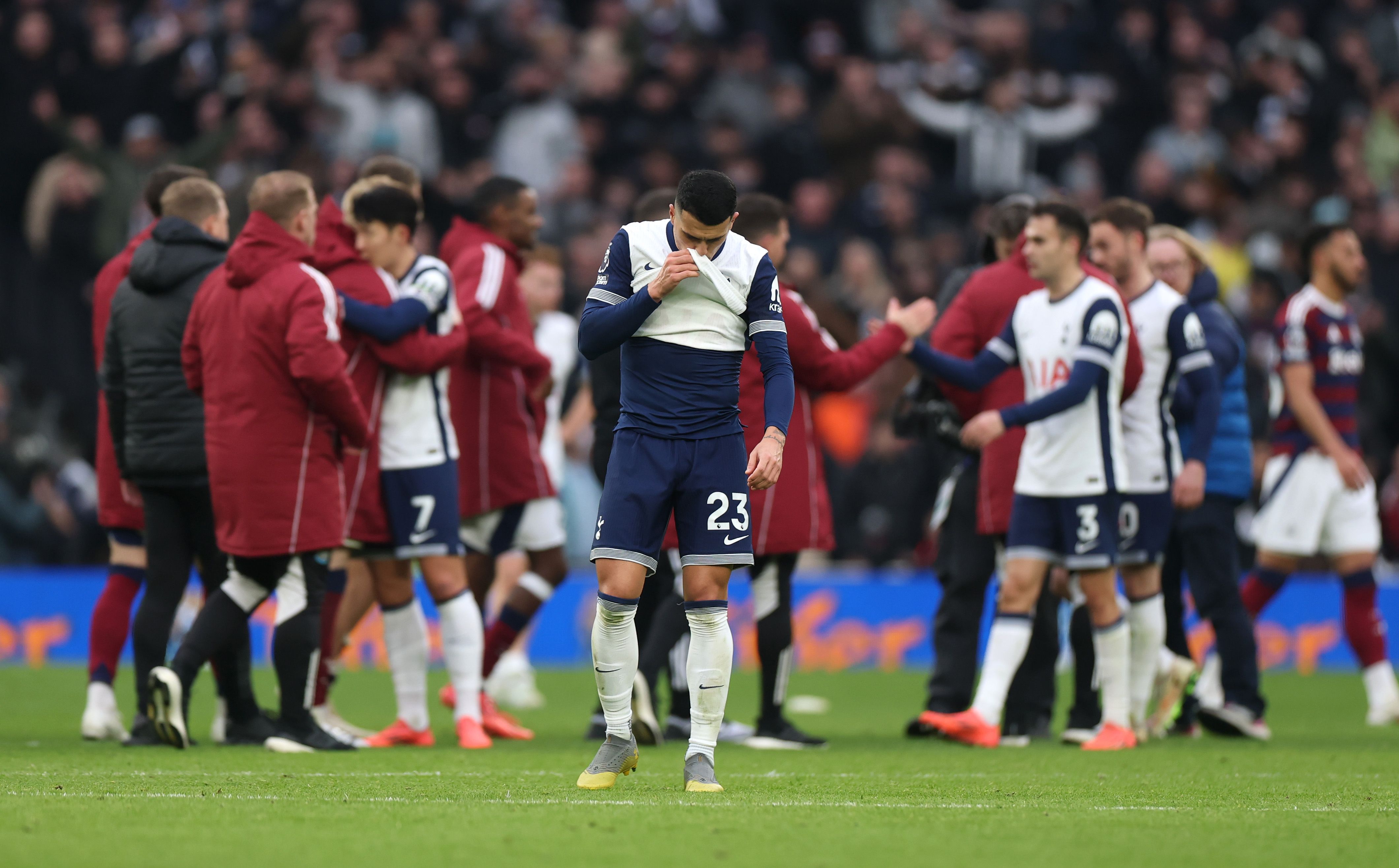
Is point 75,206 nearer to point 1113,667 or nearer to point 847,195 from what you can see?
point 847,195

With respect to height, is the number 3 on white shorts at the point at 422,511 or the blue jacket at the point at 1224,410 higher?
the blue jacket at the point at 1224,410

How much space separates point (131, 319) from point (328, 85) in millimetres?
9313

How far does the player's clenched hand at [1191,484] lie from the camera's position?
8312 millimetres

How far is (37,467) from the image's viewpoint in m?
15.0

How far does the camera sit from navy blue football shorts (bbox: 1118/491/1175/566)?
821cm

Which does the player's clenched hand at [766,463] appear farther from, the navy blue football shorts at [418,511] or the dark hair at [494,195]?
the dark hair at [494,195]

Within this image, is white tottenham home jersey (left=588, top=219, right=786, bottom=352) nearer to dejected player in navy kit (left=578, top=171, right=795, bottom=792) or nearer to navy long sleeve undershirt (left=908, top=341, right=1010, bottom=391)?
dejected player in navy kit (left=578, top=171, right=795, bottom=792)

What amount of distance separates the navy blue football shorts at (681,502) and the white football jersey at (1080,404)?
7.31 feet

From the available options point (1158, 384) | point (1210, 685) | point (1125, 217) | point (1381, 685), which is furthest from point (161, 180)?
point (1381, 685)

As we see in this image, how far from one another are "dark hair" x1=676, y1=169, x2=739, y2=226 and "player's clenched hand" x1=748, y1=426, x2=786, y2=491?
0.72 metres

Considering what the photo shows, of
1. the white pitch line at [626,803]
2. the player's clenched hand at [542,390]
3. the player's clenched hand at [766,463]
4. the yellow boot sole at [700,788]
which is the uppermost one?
the player's clenched hand at [542,390]

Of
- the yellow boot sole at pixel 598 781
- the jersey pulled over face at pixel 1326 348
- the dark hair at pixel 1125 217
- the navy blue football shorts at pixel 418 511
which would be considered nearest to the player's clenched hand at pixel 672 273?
the yellow boot sole at pixel 598 781

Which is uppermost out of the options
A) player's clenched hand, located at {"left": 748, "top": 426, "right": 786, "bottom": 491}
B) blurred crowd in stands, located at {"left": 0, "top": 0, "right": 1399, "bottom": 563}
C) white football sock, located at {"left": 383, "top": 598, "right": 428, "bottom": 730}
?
blurred crowd in stands, located at {"left": 0, "top": 0, "right": 1399, "bottom": 563}

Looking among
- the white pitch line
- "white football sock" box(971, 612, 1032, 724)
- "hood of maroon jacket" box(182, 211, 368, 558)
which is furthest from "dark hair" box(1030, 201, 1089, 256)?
"hood of maroon jacket" box(182, 211, 368, 558)
